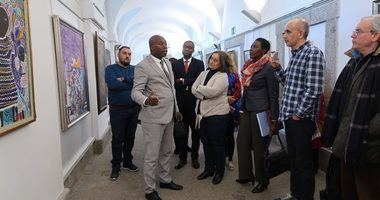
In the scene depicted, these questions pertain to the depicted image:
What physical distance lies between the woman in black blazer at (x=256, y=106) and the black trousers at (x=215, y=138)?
236mm

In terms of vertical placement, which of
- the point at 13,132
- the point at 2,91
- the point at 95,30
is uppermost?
the point at 95,30

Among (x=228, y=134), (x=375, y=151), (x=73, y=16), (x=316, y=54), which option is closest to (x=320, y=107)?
(x=316, y=54)

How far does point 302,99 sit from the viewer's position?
260 centimetres

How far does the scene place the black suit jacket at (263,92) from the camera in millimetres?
3182

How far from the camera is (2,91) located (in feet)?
6.18

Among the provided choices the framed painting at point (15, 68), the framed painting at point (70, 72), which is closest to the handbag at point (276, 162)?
the framed painting at point (15, 68)

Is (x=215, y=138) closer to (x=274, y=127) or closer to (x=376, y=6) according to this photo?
(x=274, y=127)

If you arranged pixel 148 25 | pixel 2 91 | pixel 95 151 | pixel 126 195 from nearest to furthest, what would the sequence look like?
1. pixel 2 91
2. pixel 126 195
3. pixel 95 151
4. pixel 148 25

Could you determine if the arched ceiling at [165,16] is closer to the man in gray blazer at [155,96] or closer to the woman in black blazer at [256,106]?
the man in gray blazer at [155,96]

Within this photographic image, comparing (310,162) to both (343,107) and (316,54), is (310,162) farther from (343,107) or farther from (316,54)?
(316,54)

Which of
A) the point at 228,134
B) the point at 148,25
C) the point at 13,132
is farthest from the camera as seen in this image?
the point at 148,25

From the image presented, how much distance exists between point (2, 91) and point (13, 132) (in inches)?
14.4

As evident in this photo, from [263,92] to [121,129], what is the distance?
1.88 metres

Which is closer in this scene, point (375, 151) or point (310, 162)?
point (375, 151)
